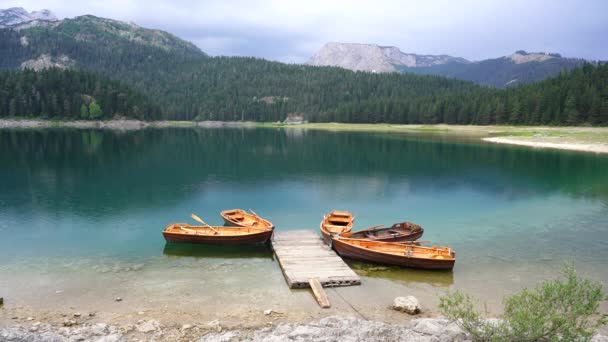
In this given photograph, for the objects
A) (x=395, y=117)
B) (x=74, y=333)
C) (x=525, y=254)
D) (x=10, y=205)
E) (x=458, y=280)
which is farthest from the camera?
(x=395, y=117)

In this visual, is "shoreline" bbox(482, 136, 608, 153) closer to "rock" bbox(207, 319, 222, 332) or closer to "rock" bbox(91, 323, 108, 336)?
"rock" bbox(207, 319, 222, 332)

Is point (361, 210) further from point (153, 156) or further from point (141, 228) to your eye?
point (153, 156)

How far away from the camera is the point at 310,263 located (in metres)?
22.7

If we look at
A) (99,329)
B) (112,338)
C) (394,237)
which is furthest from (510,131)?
(112,338)

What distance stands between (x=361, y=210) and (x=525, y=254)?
1443 cm

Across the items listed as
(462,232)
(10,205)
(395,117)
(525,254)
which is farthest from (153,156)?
(395,117)

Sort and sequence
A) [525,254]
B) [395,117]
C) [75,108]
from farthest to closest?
1. [395,117]
2. [75,108]
3. [525,254]

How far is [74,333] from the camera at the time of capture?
14336mm

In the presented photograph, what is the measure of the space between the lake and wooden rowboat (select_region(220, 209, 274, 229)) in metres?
2.16

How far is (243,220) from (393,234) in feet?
36.0

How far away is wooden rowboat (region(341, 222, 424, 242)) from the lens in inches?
1025

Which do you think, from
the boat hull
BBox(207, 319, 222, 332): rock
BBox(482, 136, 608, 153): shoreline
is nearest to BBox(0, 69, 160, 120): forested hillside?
BBox(482, 136, 608, 153): shoreline

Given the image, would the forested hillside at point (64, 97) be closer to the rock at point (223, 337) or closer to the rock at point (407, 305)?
the rock at point (223, 337)

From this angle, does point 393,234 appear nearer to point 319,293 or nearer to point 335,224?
point 335,224
